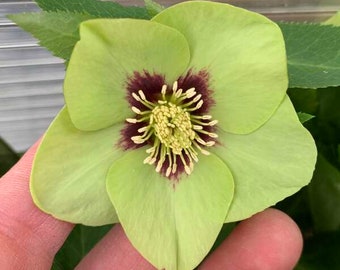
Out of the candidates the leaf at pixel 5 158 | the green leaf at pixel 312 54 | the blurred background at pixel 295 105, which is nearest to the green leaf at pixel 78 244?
the blurred background at pixel 295 105

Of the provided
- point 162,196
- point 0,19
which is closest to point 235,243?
point 162,196

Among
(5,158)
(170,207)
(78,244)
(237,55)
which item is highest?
(237,55)

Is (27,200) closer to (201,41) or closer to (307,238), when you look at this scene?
(201,41)

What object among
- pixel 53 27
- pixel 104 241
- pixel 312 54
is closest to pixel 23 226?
pixel 104 241

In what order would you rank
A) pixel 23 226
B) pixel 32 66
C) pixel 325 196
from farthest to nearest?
pixel 32 66
pixel 325 196
pixel 23 226

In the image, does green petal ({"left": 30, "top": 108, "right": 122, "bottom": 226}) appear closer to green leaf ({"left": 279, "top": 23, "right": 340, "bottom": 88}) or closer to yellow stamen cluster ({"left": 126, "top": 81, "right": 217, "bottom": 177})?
yellow stamen cluster ({"left": 126, "top": 81, "right": 217, "bottom": 177})

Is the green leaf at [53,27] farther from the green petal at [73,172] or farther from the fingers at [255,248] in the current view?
the fingers at [255,248]

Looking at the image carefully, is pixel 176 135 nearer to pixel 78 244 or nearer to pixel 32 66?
pixel 78 244

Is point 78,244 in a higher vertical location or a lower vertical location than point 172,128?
lower
